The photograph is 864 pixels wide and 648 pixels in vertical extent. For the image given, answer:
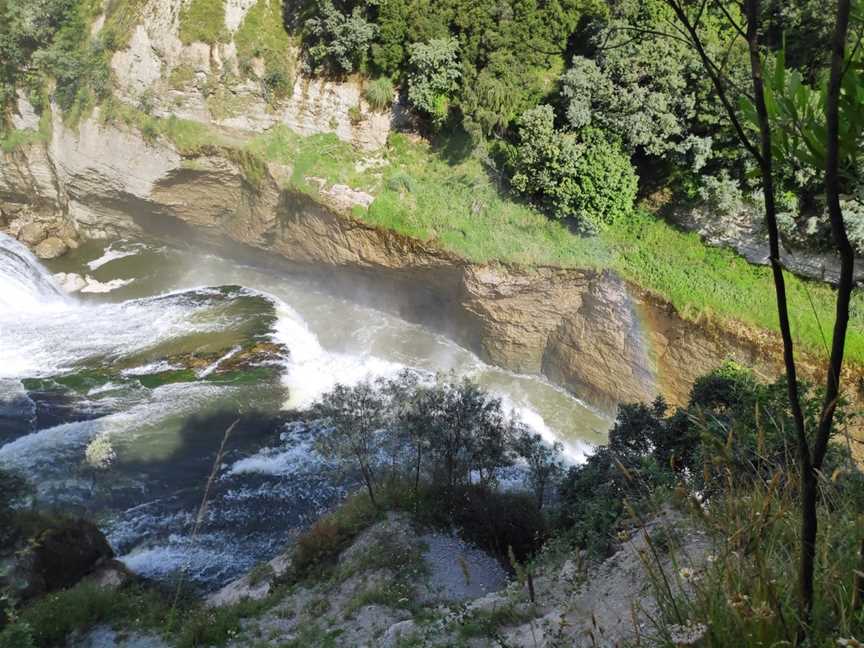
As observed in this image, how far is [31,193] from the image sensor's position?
2067 cm

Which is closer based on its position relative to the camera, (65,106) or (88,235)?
(65,106)

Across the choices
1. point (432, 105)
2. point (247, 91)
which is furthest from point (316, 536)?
point (247, 91)

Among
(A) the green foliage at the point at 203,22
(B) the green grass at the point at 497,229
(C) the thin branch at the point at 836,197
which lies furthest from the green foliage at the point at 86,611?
(A) the green foliage at the point at 203,22

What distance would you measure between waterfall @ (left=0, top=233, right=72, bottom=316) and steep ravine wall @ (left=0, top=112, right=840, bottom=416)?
94.9 inches

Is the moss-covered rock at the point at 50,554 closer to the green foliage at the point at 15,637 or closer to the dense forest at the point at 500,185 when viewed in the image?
the dense forest at the point at 500,185

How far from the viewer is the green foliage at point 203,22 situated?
18.3 m

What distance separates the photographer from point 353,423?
1153cm

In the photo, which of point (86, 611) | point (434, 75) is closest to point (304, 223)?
point (434, 75)

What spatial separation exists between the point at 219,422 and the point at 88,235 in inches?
464

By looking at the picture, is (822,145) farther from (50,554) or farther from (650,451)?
(50,554)

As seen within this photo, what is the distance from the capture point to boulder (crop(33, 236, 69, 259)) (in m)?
20.1

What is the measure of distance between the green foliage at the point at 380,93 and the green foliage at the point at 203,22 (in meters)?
4.91

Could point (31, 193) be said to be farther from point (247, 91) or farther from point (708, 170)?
point (708, 170)

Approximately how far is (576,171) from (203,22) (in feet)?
41.2
